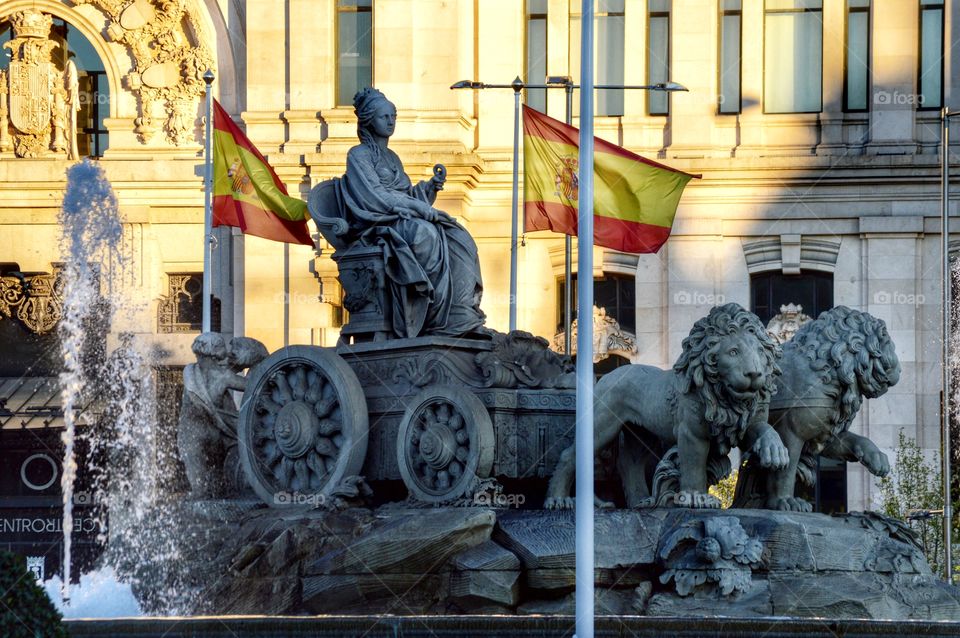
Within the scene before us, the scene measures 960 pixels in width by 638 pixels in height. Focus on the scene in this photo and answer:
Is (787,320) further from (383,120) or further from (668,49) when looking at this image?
(383,120)

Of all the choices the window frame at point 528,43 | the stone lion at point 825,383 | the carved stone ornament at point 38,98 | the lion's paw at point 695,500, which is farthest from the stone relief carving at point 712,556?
the carved stone ornament at point 38,98

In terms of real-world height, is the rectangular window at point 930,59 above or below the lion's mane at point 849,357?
above

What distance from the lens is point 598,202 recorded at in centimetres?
2439

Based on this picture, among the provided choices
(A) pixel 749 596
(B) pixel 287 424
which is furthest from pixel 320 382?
(A) pixel 749 596

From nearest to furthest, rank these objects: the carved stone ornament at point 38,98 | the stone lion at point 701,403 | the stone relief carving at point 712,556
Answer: the stone relief carving at point 712,556 → the stone lion at point 701,403 → the carved stone ornament at point 38,98

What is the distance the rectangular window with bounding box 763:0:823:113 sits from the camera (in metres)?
43.1

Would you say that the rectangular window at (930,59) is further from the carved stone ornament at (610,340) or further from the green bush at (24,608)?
the green bush at (24,608)

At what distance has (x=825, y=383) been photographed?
1688 cm

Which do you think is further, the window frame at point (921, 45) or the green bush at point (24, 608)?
the window frame at point (921, 45)

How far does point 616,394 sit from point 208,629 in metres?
4.66
